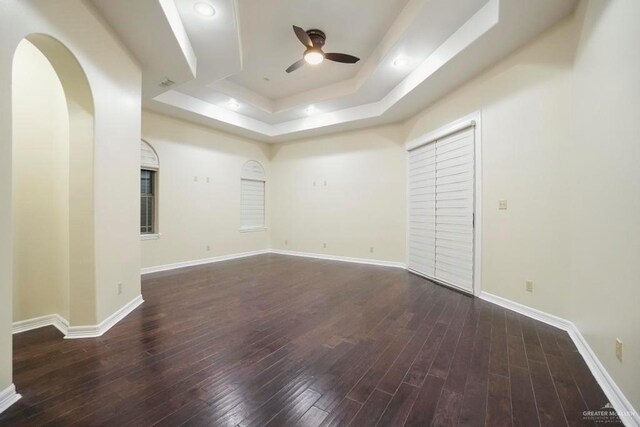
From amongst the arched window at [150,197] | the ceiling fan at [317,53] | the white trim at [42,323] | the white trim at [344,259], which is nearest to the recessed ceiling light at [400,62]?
the ceiling fan at [317,53]

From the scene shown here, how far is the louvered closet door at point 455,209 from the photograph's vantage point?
141 inches

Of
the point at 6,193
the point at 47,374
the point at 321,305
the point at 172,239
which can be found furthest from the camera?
the point at 172,239

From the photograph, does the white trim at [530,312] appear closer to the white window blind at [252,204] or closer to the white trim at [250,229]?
the white trim at [250,229]

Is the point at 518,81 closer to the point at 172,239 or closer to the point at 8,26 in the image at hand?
the point at 8,26

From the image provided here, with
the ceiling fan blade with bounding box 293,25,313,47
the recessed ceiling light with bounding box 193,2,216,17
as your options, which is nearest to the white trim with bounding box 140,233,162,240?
the recessed ceiling light with bounding box 193,2,216,17

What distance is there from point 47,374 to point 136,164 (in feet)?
7.15

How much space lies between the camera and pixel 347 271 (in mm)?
4977

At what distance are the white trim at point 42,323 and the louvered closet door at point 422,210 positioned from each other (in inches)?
190

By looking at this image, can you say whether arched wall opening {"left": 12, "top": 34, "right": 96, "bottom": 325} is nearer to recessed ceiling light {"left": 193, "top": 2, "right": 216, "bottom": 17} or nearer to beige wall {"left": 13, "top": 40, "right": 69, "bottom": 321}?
beige wall {"left": 13, "top": 40, "right": 69, "bottom": 321}

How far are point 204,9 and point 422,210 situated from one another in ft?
13.9

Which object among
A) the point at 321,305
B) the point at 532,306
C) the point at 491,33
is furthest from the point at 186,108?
the point at 532,306

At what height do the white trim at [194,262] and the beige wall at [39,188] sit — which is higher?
the beige wall at [39,188]

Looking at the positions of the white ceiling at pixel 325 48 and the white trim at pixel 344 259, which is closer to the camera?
the white ceiling at pixel 325 48

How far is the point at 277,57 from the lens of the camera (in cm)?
416
